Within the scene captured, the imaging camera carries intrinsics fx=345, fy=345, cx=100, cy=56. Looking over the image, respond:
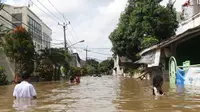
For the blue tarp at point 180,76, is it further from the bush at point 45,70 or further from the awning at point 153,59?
the bush at point 45,70

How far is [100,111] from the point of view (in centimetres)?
905

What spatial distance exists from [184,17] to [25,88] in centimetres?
2486

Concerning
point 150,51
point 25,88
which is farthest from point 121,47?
point 25,88

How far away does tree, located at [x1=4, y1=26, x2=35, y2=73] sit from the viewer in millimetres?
35094

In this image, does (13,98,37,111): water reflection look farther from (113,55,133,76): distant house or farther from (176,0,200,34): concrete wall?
(113,55,133,76): distant house

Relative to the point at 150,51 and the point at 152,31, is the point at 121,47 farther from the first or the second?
the point at 150,51

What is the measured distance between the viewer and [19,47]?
35.5 m

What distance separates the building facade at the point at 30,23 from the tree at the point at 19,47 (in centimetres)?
450

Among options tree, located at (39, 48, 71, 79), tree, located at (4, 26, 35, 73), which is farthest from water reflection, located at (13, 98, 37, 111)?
tree, located at (39, 48, 71, 79)

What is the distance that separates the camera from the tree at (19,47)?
3509cm

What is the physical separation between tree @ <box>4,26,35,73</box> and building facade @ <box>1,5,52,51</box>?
450 centimetres

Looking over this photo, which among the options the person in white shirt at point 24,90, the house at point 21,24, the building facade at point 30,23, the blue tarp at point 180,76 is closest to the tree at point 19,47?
the house at point 21,24

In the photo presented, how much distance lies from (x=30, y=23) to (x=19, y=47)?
15.8m

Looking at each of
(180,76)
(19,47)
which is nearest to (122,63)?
(19,47)
